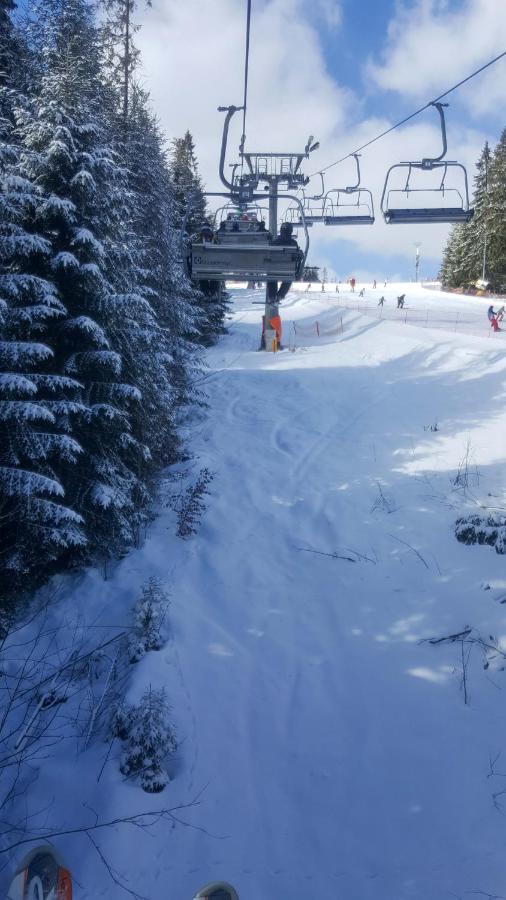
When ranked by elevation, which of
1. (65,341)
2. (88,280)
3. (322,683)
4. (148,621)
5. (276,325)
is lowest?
(322,683)

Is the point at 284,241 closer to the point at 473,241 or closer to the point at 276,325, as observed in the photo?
the point at 276,325

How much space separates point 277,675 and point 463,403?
12486 mm

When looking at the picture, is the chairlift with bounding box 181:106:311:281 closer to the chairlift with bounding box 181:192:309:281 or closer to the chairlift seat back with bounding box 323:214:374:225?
the chairlift with bounding box 181:192:309:281

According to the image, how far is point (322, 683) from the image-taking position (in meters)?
6.50

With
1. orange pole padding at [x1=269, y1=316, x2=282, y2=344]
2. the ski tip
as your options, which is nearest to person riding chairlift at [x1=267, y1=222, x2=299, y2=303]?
the ski tip

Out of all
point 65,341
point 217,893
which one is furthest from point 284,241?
point 217,893

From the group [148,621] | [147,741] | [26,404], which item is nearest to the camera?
[147,741]

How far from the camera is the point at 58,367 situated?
28.4 feet

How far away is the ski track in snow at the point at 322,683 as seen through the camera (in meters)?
4.52

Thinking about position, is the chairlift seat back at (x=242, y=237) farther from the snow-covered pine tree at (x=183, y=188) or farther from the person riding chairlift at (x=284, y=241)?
the snow-covered pine tree at (x=183, y=188)

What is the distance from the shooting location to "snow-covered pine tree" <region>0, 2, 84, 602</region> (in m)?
7.52

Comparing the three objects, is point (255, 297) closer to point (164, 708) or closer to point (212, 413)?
point (212, 413)

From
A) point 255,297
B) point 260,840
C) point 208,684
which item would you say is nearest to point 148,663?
point 208,684

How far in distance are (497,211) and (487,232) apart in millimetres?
1781
